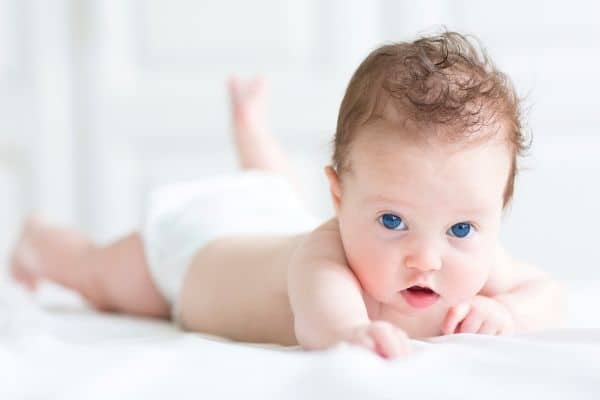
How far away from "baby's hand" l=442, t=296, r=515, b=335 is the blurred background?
1774 mm

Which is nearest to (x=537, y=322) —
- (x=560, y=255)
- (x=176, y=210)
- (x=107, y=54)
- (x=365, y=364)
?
(x=365, y=364)

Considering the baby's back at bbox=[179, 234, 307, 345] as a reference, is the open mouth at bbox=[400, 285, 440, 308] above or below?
above

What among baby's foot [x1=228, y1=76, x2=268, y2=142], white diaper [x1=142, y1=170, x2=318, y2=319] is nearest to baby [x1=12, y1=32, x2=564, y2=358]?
white diaper [x1=142, y1=170, x2=318, y2=319]

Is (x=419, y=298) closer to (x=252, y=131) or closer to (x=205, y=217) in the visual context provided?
(x=205, y=217)

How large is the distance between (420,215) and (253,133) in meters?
1.12

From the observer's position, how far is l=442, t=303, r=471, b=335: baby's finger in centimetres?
108

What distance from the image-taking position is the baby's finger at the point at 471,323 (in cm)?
109

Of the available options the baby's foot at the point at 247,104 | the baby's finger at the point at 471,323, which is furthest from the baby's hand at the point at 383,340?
the baby's foot at the point at 247,104

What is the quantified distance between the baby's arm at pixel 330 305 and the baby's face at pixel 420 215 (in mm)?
32

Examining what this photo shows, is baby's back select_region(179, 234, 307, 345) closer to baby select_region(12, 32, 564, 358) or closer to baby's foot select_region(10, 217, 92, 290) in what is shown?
baby select_region(12, 32, 564, 358)

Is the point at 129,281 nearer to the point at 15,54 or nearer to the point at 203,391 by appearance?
the point at 203,391

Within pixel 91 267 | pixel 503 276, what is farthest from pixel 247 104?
pixel 503 276

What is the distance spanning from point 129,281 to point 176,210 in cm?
16

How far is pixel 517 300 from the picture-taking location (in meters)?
1.20
